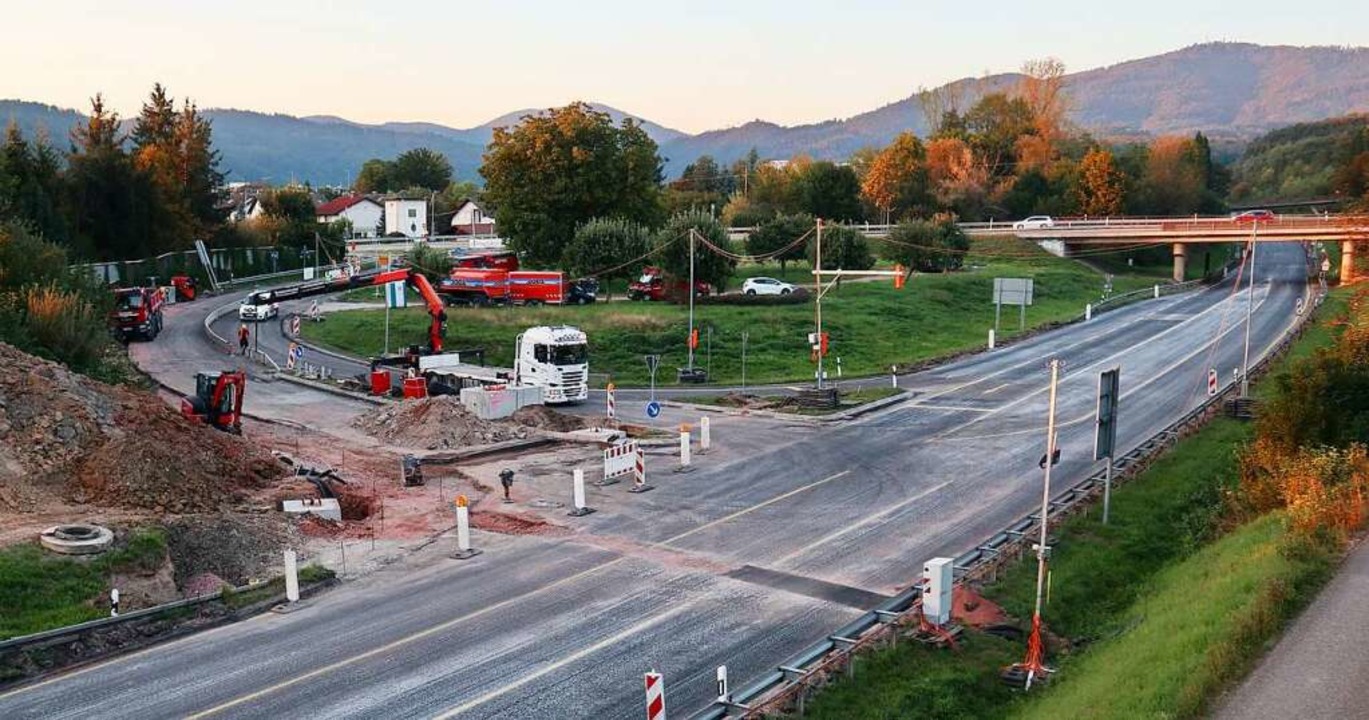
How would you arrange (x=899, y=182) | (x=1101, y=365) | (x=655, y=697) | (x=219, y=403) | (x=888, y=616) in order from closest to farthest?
1. (x=655, y=697)
2. (x=888, y=616)
3. (x=219, y=403)
4. (x=1101, y=365)
5. (x=899, y=182)

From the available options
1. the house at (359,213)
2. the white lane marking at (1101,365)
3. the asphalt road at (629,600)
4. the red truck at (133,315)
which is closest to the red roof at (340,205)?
the house at (359,213)

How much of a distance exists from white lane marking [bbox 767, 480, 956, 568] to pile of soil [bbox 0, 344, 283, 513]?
497 inches

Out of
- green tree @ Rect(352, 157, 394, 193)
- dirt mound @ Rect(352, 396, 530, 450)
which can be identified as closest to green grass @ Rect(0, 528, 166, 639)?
dirt mound @ Rect(352, 396, 530, 450)

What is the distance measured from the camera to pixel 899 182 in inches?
4697

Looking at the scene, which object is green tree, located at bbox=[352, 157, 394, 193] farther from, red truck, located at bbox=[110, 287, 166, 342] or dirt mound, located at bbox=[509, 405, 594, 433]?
dirt mound, located at bbox=[509, 405, 594, 433]

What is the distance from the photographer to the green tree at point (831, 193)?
116 m

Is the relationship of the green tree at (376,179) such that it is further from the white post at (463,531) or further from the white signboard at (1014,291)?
the white post at (463,531)

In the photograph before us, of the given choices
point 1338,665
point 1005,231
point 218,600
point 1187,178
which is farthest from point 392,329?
point 1187,178

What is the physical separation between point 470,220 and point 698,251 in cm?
10115

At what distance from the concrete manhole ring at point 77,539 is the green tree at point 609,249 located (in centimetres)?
5124

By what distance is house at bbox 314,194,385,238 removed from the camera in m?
148

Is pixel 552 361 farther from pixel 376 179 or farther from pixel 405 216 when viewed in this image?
pixel 376 179

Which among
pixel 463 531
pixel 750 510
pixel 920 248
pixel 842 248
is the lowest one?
pixel 750 510

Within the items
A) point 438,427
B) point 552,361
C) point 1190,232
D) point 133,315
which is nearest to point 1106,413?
point 438,427
